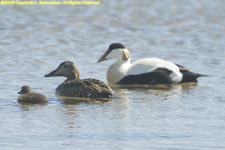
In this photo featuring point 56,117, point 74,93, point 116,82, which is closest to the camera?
point 56,117

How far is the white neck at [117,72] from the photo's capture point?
15570mm

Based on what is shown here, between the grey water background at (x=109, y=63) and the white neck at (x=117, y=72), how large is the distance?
0.23m

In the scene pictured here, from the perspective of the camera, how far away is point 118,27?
72.2 ft

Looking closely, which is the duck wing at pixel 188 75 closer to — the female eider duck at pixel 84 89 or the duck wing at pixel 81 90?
the female eider duck at pixel 84 89

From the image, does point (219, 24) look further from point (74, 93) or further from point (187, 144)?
point (187, 144)

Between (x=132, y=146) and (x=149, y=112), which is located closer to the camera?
(x=132, y=146)

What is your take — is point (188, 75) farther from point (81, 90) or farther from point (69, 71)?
point (81, 90)

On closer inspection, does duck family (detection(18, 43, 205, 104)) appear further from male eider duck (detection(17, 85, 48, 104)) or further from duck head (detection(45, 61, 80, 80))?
Result: male eider duck (detection(17, 85, 48, 104))

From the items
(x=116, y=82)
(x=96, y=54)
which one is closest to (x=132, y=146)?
(x=116, y=82)

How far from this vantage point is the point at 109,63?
1747 centimetres

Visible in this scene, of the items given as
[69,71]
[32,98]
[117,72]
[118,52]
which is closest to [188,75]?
[117,72]

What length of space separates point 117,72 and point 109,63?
1.89 metres

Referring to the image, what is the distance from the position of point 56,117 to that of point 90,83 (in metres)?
1.84

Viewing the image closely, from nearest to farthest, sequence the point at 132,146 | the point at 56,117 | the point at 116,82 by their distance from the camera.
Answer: the point at 132,146 < the point at 56,117 < the point at 116,82
